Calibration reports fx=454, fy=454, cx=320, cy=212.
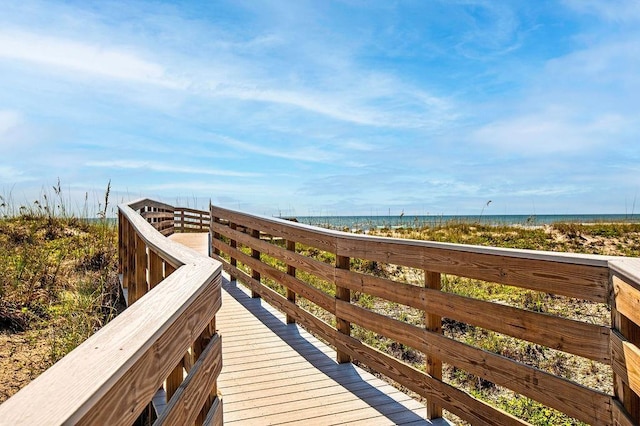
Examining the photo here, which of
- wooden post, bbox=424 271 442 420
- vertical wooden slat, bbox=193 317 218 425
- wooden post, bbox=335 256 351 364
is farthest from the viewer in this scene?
wooden post, bbox=335 256 351 364

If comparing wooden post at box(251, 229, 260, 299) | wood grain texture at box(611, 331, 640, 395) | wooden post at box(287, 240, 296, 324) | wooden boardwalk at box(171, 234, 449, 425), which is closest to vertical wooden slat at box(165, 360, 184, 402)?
wooden boardwalk at box(171, 234, 449, 425)

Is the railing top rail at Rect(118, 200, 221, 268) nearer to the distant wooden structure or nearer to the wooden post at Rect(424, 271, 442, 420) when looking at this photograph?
Answer: the distant wooden structure

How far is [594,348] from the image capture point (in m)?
2.33

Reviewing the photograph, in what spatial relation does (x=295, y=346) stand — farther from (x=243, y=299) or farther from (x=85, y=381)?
(x=85, y=381)

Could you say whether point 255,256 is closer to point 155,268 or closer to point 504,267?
point 155,268

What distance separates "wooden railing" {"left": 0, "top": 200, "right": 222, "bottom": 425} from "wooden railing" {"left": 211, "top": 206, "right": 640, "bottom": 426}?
1.62 m

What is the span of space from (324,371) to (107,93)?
7.82 meters

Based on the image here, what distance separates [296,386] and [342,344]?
0.73 meters

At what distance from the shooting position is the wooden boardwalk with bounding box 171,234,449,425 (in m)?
3.45

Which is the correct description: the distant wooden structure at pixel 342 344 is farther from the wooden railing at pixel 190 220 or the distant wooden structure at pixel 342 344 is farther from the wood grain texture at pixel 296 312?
the wooden railing at pixel 190 220

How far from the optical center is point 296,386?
3994 millimetres

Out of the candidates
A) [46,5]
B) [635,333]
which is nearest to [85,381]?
[635,333]

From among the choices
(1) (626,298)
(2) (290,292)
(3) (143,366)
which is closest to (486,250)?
(1) (626,298)

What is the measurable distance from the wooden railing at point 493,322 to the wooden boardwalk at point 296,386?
18 centimetres
